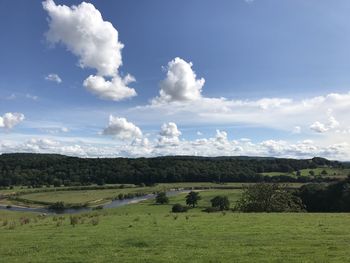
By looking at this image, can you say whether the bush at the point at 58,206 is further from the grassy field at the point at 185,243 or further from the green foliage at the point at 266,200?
the grassy field at the point at 185,243

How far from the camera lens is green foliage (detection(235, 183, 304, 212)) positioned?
5371 centimetres

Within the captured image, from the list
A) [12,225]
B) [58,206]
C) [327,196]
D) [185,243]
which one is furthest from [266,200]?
[58,206]

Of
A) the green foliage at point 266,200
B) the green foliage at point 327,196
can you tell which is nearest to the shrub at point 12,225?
the green foliage at point 266,200

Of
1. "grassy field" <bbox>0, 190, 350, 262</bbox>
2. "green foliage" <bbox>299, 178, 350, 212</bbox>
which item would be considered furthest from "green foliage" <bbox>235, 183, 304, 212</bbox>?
"grassy field" <bbox>0, 190, 350, 262</bbox>

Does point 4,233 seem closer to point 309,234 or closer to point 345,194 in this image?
point 309,234

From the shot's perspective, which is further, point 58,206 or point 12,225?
point 58,206

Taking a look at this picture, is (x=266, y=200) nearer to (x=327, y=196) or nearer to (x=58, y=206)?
(x=327, y=196)

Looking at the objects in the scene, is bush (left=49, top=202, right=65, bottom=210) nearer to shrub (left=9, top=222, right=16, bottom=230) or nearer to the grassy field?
shrub (left=9, top=222, right=16, bottom=230)

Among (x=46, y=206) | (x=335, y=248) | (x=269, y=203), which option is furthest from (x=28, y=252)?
(x=46, y=206)

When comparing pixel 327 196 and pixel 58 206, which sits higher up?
pixel 327 196

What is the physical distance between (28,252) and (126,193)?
160 m

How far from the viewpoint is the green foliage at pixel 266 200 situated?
53706 millimetres

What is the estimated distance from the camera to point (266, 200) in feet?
182

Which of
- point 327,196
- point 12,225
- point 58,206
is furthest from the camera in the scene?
point 58,206
